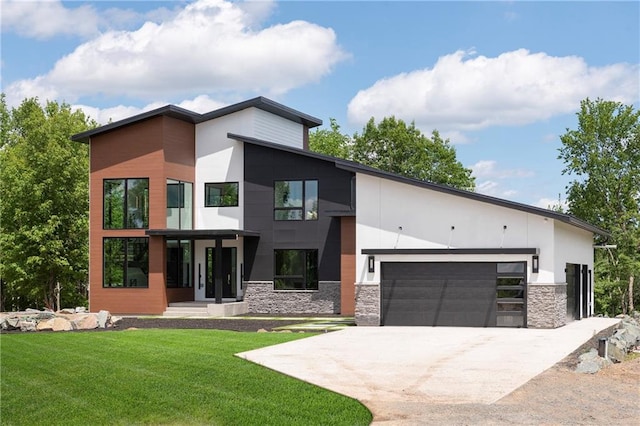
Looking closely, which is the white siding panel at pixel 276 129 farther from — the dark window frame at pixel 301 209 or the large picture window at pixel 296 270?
the large picture window at pixel 296 270

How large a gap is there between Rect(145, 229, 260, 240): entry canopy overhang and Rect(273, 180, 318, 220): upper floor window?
1333 mm

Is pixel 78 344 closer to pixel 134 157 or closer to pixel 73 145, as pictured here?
pixel 134 157

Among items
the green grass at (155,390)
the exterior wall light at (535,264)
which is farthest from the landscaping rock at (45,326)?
the exterior wall light at (535,264)

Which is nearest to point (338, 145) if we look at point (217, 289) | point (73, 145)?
point (73, 145)

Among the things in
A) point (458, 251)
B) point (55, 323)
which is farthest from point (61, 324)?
point (458, 251)

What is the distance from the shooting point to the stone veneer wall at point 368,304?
24.2 m

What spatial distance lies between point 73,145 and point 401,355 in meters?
28.5

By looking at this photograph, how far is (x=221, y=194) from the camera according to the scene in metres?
31.7

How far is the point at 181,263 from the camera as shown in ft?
104

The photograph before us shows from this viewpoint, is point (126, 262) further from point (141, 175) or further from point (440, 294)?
point (440, 294)

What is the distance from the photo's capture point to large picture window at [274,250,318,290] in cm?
3011

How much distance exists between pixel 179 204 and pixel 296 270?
5.09 metres

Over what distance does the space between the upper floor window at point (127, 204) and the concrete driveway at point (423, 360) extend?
37.6ft

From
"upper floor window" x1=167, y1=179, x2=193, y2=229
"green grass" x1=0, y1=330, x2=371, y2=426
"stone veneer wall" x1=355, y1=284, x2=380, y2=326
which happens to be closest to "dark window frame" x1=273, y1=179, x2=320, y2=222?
"upper floor window" x1=167, y1=179, x2=193, y2=229
